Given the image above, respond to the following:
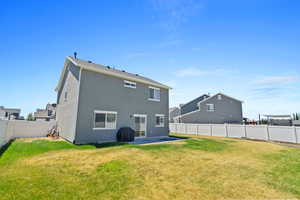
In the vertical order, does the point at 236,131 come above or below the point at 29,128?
below

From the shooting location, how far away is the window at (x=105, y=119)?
11008 mm

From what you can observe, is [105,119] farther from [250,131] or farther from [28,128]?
[250,131]

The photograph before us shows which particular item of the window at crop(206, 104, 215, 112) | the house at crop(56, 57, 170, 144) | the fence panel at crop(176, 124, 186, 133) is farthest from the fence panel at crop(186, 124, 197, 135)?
the house at crop(56, 57, 170, 144)

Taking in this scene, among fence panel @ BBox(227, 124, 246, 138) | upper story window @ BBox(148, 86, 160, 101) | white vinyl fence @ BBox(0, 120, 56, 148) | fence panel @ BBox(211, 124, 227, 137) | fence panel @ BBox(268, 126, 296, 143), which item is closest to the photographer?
white vinyl fence @ BBox(0, 120, 56, 148)

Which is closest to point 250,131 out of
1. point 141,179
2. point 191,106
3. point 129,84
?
point 191,106

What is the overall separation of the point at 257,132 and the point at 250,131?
0.64 m

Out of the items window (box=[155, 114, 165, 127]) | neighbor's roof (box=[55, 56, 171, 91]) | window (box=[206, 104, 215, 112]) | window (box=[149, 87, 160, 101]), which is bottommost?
window (box=[155, 114, 165, 127])

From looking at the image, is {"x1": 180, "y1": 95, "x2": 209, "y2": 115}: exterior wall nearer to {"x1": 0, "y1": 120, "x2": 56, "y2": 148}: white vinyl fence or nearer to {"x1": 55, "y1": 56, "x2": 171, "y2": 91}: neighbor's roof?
{"x1": 55, "y1": 56, "x2": 171, "y2": 91}: neighbor's roof

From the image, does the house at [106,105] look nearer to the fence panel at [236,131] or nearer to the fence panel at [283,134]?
the fence panel at [236,131]

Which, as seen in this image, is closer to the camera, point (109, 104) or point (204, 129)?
point (109, 104)

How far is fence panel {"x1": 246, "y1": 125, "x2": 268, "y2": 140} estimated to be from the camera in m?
14.5

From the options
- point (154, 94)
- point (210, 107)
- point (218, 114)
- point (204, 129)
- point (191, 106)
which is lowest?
point (204, 129)

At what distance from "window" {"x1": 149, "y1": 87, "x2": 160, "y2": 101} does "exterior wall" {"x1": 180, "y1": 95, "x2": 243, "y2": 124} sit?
1220cm

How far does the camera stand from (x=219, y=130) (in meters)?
18.0
